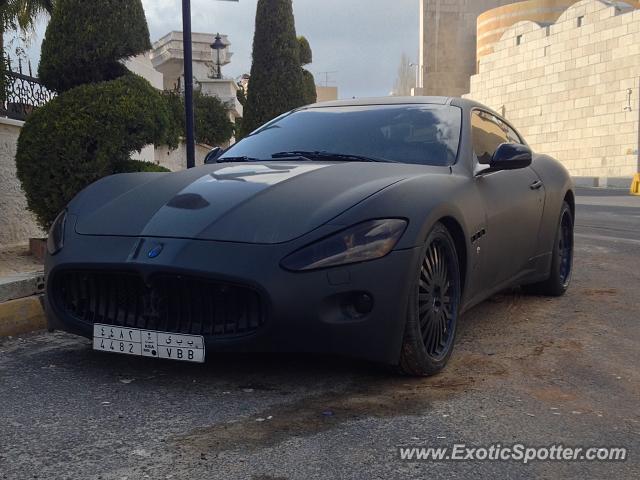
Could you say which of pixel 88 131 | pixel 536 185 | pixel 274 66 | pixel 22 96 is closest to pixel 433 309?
pixel 536 185

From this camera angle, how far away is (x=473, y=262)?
385cm

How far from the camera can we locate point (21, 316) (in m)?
4.52

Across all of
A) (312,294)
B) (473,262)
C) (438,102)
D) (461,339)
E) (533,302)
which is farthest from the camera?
(533,302)

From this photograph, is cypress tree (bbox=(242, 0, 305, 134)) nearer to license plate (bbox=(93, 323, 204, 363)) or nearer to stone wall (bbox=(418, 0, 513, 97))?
license plate (bbox=(93, 323, 204, 363))

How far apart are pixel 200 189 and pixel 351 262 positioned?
0.96m

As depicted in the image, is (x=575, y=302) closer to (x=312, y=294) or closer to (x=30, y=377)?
(x=312, y=294)

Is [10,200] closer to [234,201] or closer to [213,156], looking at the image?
[213,156]

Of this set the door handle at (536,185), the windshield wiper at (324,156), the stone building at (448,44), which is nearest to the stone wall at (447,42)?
the stone building at (448,44)

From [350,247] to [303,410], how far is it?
2.21ft

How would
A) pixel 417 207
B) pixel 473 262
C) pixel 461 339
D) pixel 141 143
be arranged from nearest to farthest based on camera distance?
pixel 417 207, pixel 473 262, pixel 461 339, pixel 141 143

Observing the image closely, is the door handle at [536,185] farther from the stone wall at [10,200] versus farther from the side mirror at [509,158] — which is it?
the stone wall at [10,200]

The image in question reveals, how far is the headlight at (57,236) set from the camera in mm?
3492

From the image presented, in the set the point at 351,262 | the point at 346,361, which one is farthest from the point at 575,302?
the point at 351,262

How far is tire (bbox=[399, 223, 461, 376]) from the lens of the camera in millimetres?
3252
